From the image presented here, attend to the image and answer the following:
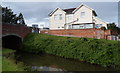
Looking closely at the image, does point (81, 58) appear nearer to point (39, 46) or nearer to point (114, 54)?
→ point (114, 54)

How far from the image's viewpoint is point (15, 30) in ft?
79.9

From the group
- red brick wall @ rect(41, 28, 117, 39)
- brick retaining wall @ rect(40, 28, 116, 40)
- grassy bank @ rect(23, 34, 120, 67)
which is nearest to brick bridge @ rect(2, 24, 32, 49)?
grassy bank @ rect(23, 34, 120, 67)

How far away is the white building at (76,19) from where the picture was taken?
101ft

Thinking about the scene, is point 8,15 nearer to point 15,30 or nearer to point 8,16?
point 8,16

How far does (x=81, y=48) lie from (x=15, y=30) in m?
12.4

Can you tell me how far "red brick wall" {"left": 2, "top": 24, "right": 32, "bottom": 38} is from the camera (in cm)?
2197

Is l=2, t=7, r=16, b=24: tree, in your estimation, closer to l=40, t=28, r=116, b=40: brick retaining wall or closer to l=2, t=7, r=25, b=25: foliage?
l=2, t=7, r=25, b=25: foliage

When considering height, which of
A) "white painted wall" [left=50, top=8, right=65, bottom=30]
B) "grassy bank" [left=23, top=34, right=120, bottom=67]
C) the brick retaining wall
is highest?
"white painted wall" [left=50, top=8, right=65, bottom=30]

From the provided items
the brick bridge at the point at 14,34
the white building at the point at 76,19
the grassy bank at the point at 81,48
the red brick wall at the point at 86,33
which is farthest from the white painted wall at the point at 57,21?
the grassy bank at the point at 81,48

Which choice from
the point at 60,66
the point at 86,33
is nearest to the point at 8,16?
the point at 86,33

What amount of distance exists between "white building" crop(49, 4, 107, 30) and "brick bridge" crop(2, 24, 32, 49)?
9844mm

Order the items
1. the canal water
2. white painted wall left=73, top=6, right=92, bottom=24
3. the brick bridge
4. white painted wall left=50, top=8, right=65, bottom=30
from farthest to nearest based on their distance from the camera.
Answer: white painted wall left=50, top=8, right=65, bottom=30, white painted wall left=73, top=6, right=92, bottom=24, the brick bridge, the canal water

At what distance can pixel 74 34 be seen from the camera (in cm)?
2564

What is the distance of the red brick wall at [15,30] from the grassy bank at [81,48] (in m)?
2.12
